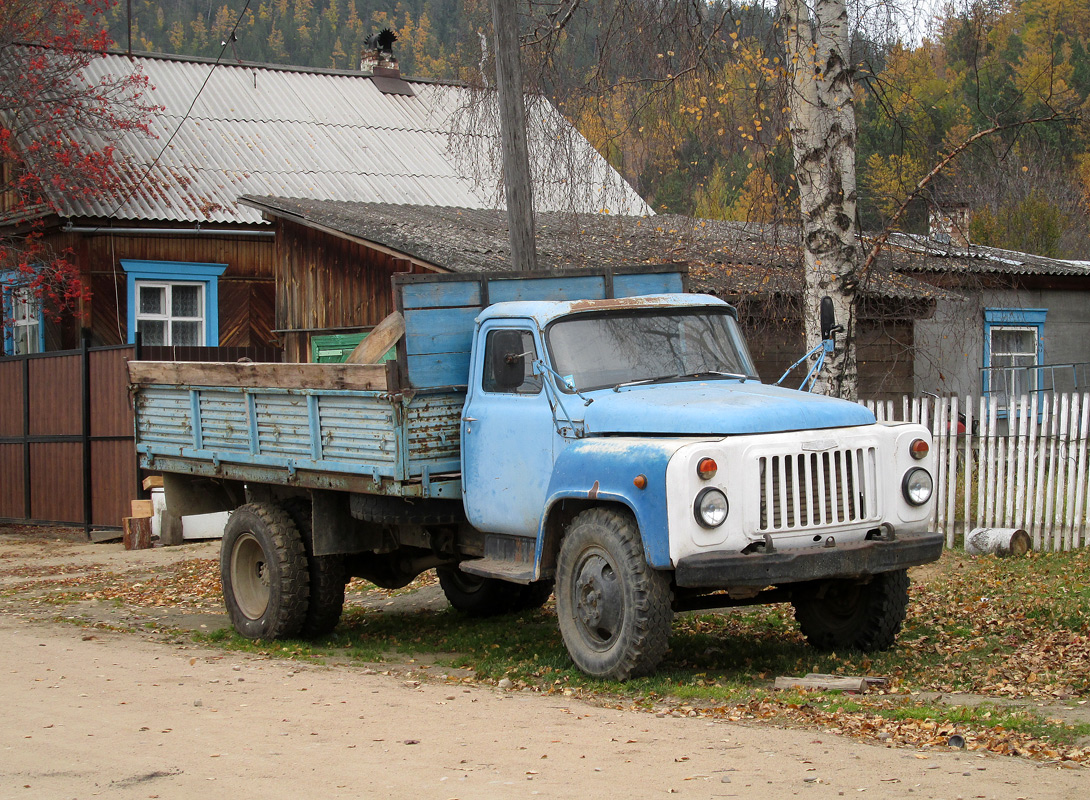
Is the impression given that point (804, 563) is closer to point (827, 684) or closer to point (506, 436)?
point (827, 684)

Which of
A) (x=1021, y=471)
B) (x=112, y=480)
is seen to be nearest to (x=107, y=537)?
(x=112, y=480)

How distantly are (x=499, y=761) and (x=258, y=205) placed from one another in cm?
1308

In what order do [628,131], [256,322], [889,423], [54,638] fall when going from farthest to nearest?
[256,322] → [628,131] → [54,638] → [889,423]

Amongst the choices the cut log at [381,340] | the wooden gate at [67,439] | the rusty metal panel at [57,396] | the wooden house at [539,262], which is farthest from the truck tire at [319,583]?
the rusty metal panel at [57,396]

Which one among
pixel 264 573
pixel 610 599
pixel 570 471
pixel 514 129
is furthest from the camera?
pixel 514 129

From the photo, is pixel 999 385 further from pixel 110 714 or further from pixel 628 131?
pixel 110 714

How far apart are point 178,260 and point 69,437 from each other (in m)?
4.50

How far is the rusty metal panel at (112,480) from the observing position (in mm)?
16562

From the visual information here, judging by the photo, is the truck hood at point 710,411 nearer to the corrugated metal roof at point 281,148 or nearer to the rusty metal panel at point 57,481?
the rusty metal panel at point 57,481

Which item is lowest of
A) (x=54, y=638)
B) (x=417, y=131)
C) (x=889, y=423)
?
(x=54, y=638)

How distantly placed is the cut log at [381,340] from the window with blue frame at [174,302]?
12525mm

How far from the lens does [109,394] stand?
55.0ft

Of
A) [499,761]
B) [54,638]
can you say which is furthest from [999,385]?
[499,761]

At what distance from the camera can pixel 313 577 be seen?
9602 millimetres
